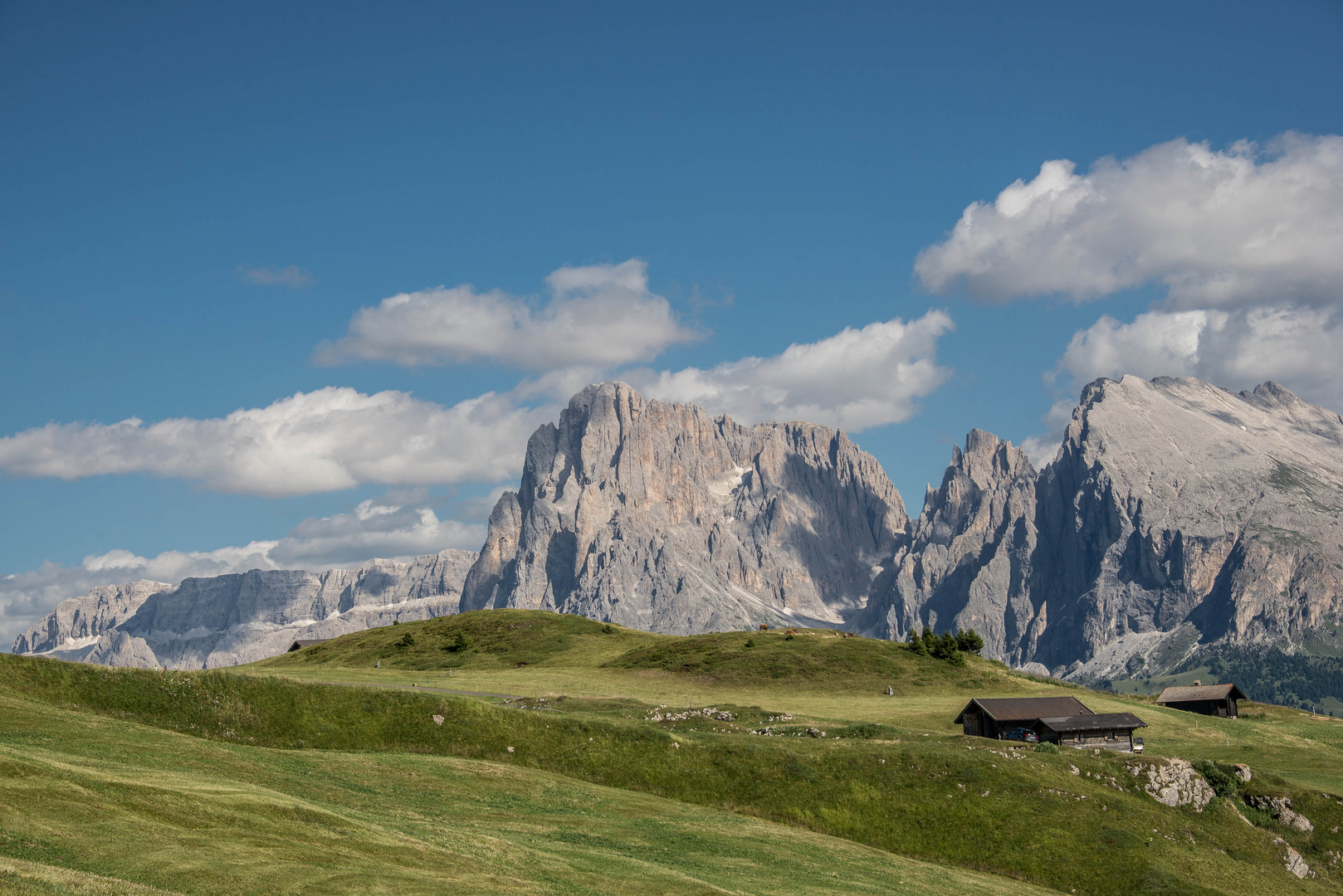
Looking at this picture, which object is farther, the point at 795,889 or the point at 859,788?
the point at 859,788

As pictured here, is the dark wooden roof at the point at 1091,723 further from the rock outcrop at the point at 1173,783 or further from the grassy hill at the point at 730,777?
the rock outcrop at the point at 1173,783

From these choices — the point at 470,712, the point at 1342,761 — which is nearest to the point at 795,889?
the point at 470,712

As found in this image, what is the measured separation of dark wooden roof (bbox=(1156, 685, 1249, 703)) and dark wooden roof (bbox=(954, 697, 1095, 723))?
46278mm

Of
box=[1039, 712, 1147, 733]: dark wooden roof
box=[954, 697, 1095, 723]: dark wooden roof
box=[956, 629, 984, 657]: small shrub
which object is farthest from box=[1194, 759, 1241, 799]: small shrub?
box=[956, 629, 984, 657]: small shrub

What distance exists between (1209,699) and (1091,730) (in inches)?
2071

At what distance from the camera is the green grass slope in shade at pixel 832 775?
52250 millimetres

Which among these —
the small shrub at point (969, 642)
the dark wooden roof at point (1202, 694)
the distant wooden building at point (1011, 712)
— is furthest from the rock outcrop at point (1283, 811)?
the small shrub at point (969, 642)

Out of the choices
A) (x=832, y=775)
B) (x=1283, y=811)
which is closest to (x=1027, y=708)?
(x=1283, y=811)

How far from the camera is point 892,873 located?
45781 mm

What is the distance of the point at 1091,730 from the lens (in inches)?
3091

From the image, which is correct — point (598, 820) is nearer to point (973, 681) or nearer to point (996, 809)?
point (996, 809)

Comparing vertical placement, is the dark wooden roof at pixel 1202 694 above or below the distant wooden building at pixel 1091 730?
below

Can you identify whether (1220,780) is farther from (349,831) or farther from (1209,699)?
(1209,699)

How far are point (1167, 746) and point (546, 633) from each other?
82225mm
